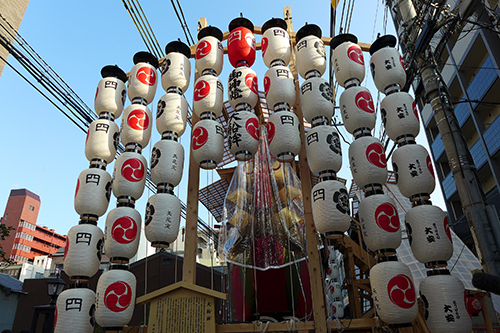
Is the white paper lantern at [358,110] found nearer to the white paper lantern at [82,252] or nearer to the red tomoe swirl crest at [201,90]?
the red tomoe swirl crest at [201,90]

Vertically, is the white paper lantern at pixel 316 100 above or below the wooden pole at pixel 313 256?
above

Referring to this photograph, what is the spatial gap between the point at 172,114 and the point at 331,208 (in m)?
3.26

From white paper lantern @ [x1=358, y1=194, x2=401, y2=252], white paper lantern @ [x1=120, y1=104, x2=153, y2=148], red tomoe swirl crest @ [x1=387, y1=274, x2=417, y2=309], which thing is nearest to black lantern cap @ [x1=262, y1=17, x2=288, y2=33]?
white paper lantern @ [x1=120, y1=104, x2=153, y2=148]

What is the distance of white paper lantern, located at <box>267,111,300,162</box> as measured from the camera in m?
5.21

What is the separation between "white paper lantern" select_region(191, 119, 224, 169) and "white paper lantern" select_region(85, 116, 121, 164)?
1.68 meters

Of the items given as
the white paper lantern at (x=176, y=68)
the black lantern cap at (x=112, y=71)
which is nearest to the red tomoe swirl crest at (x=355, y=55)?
the white paper lantern at (x=176, y=68)

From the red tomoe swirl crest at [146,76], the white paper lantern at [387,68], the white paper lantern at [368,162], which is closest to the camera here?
the white paper lantern at [368,162]

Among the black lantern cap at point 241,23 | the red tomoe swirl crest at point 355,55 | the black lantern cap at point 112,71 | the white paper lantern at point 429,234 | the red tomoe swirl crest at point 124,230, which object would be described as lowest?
the white paper lantern at point 429,234

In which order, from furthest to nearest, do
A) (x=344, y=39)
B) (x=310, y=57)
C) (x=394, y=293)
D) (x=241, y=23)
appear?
(x=241, y=23), (x=344, y=39), (x=310, y=57), (x=394, y=293)

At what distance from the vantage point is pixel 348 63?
18.8ft

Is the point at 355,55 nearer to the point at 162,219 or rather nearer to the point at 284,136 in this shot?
the point at 284,136

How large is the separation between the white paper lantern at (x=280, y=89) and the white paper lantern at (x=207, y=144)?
113 cm

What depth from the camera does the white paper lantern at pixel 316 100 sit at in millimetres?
5422

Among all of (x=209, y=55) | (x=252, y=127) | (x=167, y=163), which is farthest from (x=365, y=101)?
(x=167, y=163)
